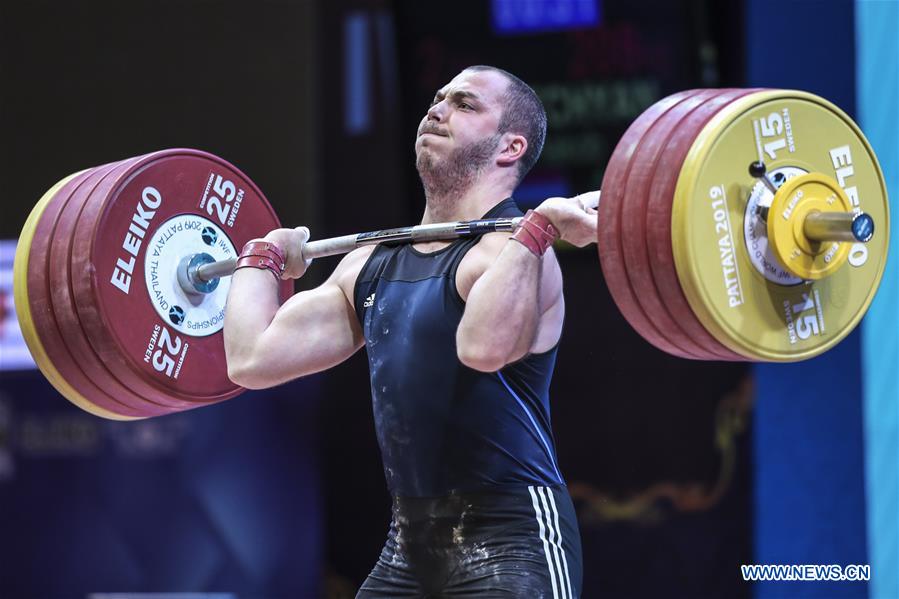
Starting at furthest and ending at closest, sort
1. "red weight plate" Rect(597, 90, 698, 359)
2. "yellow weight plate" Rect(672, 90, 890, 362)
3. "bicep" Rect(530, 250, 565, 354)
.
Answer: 1. "bicep" Rect(530, 250, 565, 354)
2. "red weight plate" Rect(597, 90, 698, 359)
3. "yellow weight plate" Rect(672, 90, 890, 362)

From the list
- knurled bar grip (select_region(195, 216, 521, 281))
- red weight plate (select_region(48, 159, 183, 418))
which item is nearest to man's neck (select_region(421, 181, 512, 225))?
knurled bar grip (select_region(195, 216, 521, 281))

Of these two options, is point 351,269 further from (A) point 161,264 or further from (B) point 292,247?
(A) point 161,264

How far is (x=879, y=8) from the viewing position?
347cm

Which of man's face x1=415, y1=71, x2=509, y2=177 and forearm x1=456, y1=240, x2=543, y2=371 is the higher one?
man's face x1=415, y1=71, x2=509, y2=177

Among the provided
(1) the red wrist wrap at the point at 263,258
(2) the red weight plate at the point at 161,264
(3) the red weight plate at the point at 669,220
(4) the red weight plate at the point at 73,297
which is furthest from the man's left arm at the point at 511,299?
(4) the red weight plate at the point at 73,297

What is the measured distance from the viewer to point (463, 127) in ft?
9.32

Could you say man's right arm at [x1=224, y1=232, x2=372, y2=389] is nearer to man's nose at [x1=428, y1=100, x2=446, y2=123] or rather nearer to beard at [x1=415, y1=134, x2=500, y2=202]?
beard at [x1=415, y1=134, x2=500, y2=202]

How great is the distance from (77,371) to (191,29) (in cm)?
360

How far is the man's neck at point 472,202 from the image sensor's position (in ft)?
9.33

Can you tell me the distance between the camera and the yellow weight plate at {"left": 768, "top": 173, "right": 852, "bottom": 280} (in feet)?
7.74

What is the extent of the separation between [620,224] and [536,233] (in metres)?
0.18

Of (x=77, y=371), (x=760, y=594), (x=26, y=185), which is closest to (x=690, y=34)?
(x=760, y=594)

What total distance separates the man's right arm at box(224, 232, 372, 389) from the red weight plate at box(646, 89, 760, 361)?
87 centimetres

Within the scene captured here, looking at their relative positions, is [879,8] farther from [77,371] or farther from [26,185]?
[26,185]
